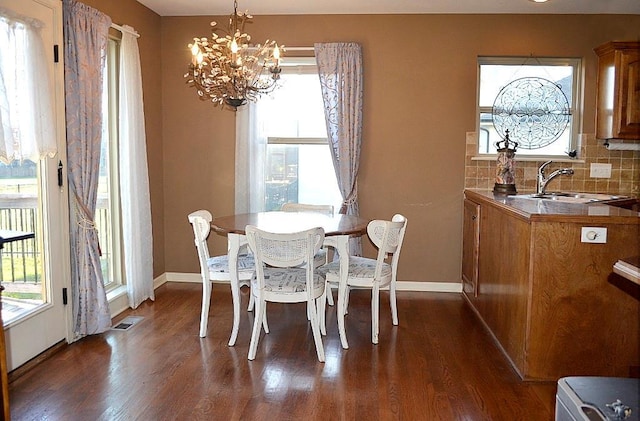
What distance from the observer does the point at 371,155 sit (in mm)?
4762

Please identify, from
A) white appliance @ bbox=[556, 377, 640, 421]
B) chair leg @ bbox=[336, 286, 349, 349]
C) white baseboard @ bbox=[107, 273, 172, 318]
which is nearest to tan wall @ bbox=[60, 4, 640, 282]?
white baseboard @ bbox=[107, 273, 172, 318]

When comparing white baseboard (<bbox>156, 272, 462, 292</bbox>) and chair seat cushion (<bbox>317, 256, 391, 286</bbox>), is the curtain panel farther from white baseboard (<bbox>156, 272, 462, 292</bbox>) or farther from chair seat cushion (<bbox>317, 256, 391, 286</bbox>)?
white baseboard (<bbox>156, 272, 462, 292</bbox>)

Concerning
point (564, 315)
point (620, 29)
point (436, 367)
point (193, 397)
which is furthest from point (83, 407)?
point (620, 29)

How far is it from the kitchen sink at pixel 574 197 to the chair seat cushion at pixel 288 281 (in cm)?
170

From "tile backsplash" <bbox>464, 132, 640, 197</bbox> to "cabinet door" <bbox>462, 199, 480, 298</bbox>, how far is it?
0.30 meters

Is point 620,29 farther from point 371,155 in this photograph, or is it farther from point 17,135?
point 17,135

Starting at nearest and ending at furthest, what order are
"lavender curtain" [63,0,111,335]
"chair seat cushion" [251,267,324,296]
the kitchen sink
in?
1. "chair seat cushion" [251,267,324,296]
2. "lavender curtain" [63,0,111,335]
3. the kitchen sink

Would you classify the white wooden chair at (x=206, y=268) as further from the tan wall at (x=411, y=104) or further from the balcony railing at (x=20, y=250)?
the tan wall at (x=411, y=104)

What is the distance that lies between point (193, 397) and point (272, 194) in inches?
99.1

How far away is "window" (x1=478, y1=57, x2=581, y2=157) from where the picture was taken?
183 inches

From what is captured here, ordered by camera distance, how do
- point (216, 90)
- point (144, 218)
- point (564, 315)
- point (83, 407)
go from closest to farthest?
point (83, 407)
point (564, 315)
point (216, 90)
point (144, 218)

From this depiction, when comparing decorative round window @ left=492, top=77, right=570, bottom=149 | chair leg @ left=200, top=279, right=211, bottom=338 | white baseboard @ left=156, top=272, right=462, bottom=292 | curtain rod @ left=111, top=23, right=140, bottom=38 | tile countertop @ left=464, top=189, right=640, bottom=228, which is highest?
curtain rod @ left=111, top=23, right=140, bottom=38

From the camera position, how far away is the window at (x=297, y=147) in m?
4.84

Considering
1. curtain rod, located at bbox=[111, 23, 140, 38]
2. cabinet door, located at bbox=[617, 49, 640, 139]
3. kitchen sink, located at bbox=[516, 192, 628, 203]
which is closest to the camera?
curtain rod, located at bbox=[111, 23, 140, 38]
